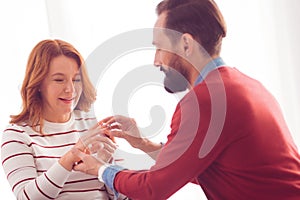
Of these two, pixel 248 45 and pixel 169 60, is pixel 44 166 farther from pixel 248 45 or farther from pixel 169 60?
pixel 248 45

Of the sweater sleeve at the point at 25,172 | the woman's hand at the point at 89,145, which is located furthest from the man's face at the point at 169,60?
the sweater sleeve at the point at 25,172

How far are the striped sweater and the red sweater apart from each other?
0.90ft

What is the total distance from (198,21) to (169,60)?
13 centimetres

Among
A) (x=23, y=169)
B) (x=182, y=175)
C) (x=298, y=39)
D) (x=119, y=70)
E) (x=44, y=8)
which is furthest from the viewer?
(x=44, y=8)

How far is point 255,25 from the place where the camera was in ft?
6.30

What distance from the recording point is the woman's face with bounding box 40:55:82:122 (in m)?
1.47

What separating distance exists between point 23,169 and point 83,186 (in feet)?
0.60

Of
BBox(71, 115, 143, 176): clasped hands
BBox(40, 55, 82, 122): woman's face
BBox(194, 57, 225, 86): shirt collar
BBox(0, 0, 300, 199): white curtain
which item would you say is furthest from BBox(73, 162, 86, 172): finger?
BBox(0, 0, 300, 199): white curtain

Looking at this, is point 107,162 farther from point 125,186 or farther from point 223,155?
point 223,155

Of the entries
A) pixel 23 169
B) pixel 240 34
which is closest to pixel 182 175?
pixel 23 169

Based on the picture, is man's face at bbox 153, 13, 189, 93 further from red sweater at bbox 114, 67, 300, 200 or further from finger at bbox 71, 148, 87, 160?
finger at bbox 71, 148, 87, 160

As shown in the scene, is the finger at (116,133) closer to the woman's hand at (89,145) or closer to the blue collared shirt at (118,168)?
the woman's hand at (89,145)

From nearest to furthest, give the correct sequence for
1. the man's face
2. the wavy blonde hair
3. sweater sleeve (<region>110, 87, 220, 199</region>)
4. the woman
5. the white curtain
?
sweater sleeve (<region>110, 87, 220, 199</region>), the man's face, the woman, the wavy blonde hair, the white curtain

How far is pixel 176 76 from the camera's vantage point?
1269mm
